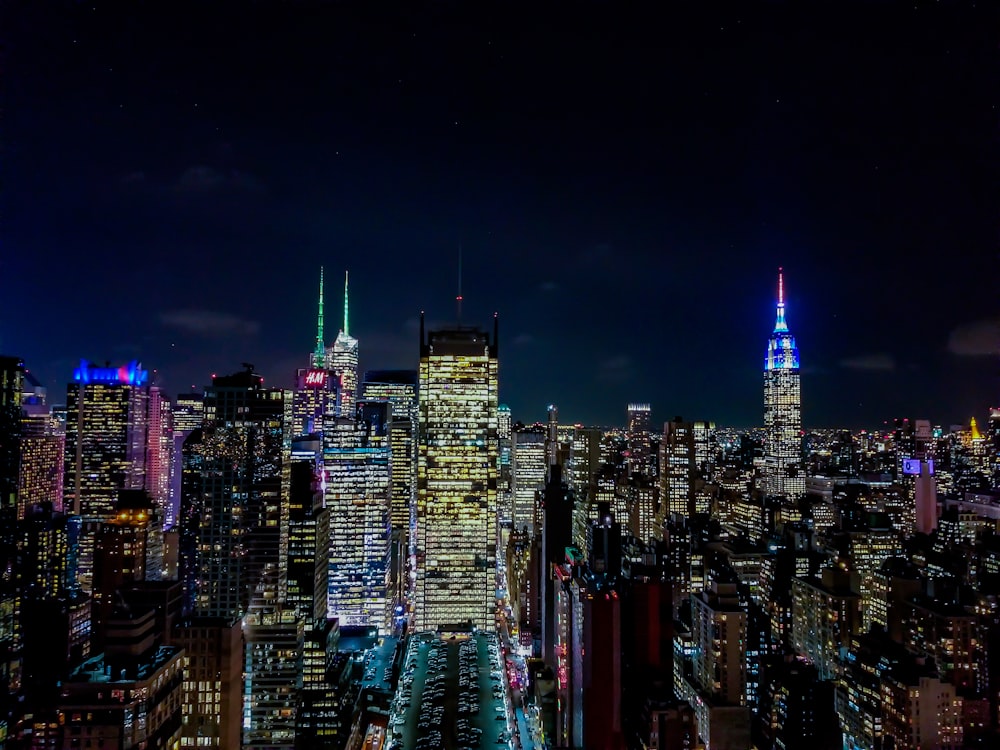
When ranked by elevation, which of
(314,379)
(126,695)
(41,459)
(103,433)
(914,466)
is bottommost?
(126,695)

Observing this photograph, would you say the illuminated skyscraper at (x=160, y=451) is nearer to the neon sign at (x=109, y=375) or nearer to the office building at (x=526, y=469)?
the neon sign at (x=109, y=375)

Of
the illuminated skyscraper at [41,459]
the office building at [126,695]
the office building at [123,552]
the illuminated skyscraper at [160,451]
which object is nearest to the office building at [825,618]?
the office building at [126,695]

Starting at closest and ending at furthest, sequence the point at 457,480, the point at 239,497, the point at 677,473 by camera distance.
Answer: the point at 239,497, the point at 457,480, the point at 677,473

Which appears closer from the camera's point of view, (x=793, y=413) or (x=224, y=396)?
(x=224, y=396)

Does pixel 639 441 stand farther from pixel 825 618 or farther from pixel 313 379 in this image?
pixel 825 618

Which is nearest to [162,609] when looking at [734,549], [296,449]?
[734,549]

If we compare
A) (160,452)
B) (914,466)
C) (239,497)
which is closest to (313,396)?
(160,452)

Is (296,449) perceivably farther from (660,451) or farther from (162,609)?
(162,609)
